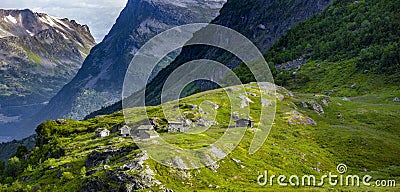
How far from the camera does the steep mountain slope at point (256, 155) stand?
7425 cm

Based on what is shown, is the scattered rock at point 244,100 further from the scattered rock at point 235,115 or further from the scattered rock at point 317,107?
the scattered rock at point 317,107

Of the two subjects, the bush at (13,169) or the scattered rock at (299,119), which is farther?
the bush at (13,169)

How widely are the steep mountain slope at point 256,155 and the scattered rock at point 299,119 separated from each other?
0.27 m

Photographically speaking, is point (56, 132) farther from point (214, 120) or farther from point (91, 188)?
point (91, 188)

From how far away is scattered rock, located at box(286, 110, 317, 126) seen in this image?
4397 inches

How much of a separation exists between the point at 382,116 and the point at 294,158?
41.1 m

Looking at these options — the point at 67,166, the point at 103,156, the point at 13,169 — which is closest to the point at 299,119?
the point at 103,156

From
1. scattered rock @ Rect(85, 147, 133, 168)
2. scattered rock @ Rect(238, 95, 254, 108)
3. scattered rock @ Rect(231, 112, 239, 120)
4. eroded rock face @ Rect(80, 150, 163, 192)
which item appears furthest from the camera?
scattered rock @ Rect(238, 95, 254, 108)

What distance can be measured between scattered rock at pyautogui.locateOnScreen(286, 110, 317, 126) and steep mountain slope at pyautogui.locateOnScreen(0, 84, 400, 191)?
0.89 ft

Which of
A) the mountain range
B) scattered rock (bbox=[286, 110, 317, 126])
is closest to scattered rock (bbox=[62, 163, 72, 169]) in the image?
the mountain range

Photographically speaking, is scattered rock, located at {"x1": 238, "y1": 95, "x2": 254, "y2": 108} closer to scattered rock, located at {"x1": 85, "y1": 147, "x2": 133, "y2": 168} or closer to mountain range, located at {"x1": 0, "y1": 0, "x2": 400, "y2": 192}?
mountain range, located at {"x1": 0, "y1": 0, "x2": 400, "y2": 192}

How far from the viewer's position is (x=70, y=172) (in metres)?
95.9

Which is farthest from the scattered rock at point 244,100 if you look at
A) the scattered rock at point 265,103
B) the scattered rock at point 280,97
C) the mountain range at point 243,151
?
the scattered rock at point 280,97

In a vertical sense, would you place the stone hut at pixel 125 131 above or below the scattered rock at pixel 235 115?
below
